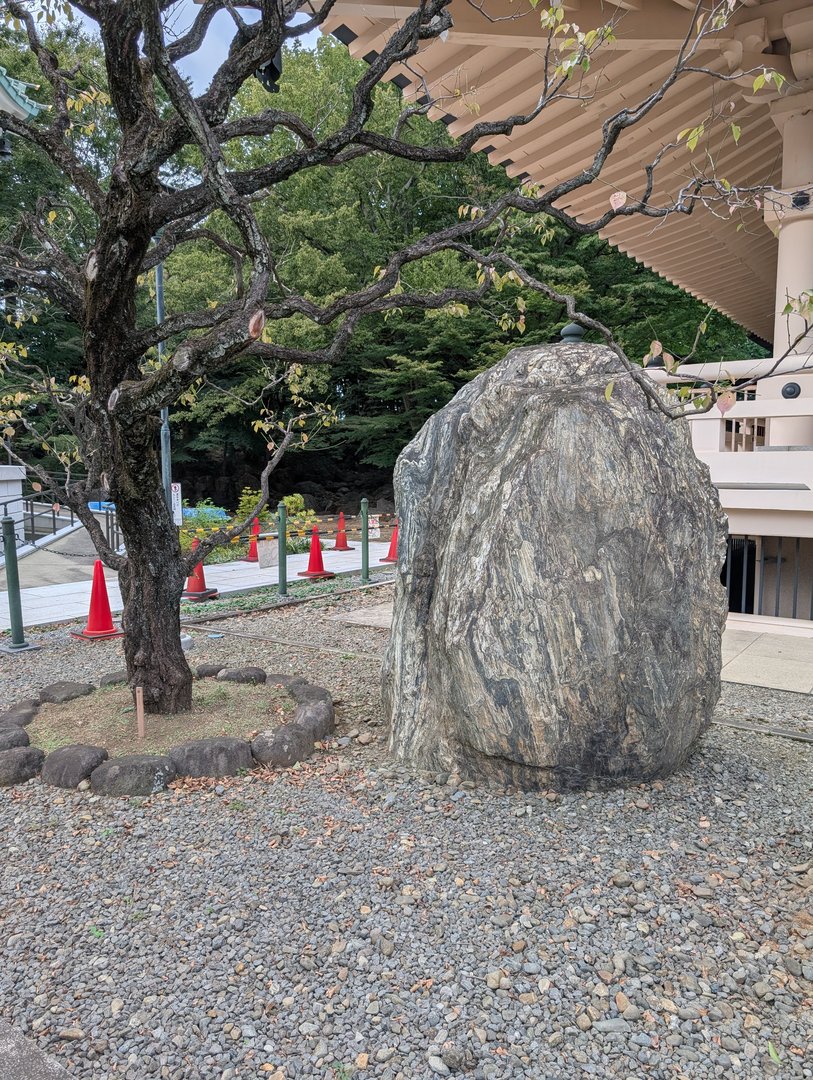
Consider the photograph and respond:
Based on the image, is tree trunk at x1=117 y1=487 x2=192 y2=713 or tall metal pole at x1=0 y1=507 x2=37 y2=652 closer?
tree trunk at x1=117 y1=487 x2=192 y2=713

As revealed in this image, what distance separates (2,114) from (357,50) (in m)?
2.17

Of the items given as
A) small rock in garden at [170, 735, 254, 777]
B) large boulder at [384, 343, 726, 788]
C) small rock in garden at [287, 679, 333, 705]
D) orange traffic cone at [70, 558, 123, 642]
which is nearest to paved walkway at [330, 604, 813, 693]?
large boulder at [384, 343, 726, 788]

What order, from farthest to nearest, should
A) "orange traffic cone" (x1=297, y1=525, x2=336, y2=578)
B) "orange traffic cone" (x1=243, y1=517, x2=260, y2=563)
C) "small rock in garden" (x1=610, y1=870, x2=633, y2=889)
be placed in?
"orange traffic cone" (x1=243, y1=517, x2=260, y2=563) < "orange traffic cone" (x1=297, y1=525, x2=336, y2=578) < "small rock in garden" (x1=610, y1=870, x2=633, y2=889)

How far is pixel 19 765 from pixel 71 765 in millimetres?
284

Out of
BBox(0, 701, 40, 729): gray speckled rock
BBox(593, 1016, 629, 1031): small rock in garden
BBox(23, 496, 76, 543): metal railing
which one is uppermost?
BBox(23, 496, 76, 543): metal railing

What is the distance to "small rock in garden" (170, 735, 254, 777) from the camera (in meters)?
3.52

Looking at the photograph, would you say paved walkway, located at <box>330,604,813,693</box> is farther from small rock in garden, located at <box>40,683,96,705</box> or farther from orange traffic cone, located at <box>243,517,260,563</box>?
orange traffic cone, located at <box>243,517,260,563</box>

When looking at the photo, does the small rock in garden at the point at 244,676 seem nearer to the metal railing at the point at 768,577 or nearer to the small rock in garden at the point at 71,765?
the small rock in garden at the point at 71,765

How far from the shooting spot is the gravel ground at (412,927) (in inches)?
75.9

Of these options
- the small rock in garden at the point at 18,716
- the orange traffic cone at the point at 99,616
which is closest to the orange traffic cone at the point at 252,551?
the orange traffic cone at the point at 99,616

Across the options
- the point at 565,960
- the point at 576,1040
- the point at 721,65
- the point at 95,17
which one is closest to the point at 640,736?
the point at 565,960

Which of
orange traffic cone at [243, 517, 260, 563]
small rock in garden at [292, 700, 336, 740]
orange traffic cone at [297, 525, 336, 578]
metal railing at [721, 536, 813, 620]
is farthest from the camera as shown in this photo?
orange traffic cone at [243, 517, 260, 563]

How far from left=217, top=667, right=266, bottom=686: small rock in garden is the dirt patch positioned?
138 mm

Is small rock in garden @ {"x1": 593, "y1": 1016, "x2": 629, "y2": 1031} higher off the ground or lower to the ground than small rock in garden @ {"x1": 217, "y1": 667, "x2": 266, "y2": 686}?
lower
